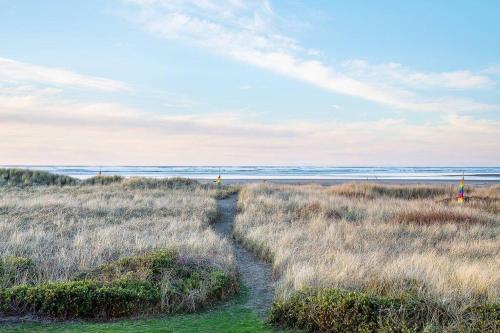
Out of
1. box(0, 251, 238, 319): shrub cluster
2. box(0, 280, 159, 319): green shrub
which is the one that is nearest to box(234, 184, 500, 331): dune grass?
box(0, 251, 238, 319): shrub cluster

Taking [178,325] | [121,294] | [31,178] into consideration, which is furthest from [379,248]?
[31,178]

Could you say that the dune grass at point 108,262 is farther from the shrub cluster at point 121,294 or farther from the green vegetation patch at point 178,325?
the green vegetation patch at point 178,325

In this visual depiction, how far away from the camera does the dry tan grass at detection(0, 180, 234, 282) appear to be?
1078 centimetres

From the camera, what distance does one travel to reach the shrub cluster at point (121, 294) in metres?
7.81

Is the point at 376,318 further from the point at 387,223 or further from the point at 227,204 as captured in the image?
the point at 227,204

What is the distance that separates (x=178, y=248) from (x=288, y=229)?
189 inches

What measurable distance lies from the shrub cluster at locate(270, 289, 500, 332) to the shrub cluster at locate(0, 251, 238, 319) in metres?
1.67

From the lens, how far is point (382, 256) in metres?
11.5

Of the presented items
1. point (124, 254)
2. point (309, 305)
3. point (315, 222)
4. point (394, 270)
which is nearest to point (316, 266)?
point (394, 270)

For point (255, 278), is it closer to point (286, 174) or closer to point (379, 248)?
point (379, 248)

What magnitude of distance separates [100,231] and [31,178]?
981 inches

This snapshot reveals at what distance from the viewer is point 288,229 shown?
15586 millimetres

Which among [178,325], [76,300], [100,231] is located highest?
[100,231]

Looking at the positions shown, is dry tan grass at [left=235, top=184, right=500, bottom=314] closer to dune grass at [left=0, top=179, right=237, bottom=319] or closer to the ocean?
dune grass at [left=0, top=179, right=237, bottom=319]
